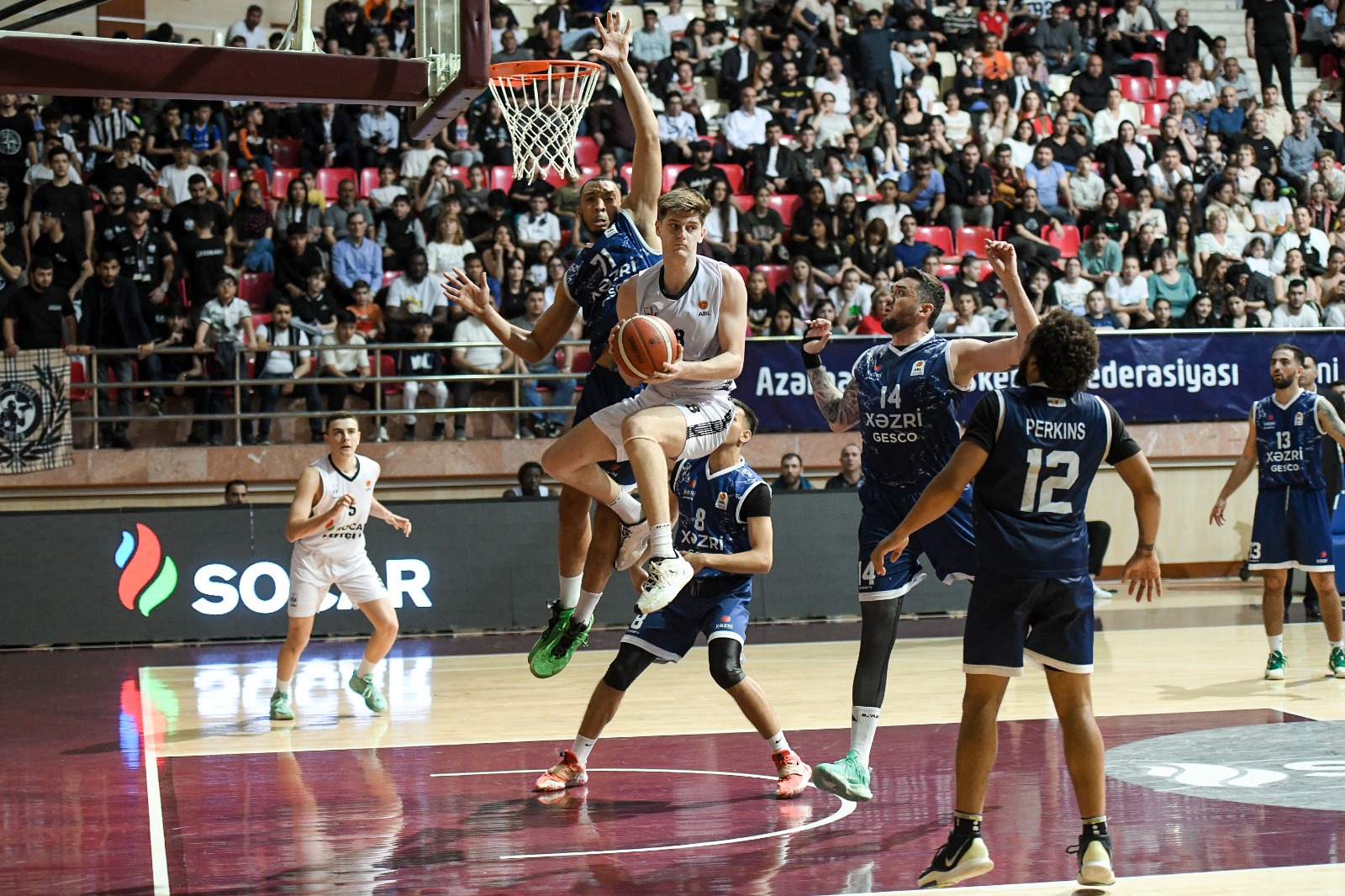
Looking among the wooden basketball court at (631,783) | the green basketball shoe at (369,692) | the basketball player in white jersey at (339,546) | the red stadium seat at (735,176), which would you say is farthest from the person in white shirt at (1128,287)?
the green basketball shoe at (369,692)

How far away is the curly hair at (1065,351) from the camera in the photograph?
537 centimetres

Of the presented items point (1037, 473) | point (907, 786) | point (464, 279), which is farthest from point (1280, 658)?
point (464, 279)

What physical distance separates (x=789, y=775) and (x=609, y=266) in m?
2.58

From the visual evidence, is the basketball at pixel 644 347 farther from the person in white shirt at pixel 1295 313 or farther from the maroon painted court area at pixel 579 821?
the person in white shirt at pixel 1295 313

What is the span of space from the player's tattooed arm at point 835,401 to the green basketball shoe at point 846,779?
5.43ft

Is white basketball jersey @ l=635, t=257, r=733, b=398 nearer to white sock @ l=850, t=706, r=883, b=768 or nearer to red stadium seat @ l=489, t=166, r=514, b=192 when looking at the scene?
white sock @ l=850, t=706, r=883, b=768

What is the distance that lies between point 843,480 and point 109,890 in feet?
33.6

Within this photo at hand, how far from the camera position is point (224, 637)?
45.2 feet

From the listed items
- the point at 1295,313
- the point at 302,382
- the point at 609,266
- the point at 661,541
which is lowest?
the point at 661,541

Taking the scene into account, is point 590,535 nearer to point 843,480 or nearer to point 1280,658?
point 1280,658

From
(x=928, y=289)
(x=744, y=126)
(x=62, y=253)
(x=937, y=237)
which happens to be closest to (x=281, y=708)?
(x=928, y=289)

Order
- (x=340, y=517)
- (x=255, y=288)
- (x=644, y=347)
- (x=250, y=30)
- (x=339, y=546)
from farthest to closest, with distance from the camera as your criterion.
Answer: (x=250, y=30)
(x=255, y=288)
(x=339, y=546)
(x=340, y=517)
(x=644, y=347)

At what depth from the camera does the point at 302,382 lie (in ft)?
46.4

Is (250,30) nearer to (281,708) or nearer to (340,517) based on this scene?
(340,517)
